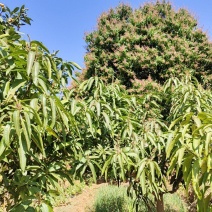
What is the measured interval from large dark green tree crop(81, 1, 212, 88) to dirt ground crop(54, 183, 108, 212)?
9.57 ft

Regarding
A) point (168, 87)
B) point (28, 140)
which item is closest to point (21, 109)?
point (28, 140)

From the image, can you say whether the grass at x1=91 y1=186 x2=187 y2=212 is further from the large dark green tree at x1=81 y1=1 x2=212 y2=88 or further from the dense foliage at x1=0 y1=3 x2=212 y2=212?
the large dark green tree at x1=81 y1=1 x2=212 y2=88

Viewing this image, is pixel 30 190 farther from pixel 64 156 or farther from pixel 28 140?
pixel 64 156

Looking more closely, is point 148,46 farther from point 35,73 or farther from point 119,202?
point 35,73

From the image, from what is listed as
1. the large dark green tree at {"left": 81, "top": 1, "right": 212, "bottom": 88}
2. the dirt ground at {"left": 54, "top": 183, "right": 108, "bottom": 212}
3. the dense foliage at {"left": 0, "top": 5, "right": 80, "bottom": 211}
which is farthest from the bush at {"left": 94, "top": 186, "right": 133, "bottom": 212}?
the dense foliage at {"left": 0, "top": 5, "right": 80, "bottom": 211}

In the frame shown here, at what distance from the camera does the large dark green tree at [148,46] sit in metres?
7.00

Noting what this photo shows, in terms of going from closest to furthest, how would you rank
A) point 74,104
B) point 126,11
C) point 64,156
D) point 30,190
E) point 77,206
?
point 30,190
point 74,104
point 64,156
point 77,206
point 126,11

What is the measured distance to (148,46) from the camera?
24.0 ft

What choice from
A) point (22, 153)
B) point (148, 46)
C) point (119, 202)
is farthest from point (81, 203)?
point (22, 153)

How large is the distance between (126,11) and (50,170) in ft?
24.7

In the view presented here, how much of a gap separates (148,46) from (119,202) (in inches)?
163

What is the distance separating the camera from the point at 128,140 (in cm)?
200

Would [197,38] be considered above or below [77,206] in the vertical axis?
above

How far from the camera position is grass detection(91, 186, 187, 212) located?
16.5 ft
